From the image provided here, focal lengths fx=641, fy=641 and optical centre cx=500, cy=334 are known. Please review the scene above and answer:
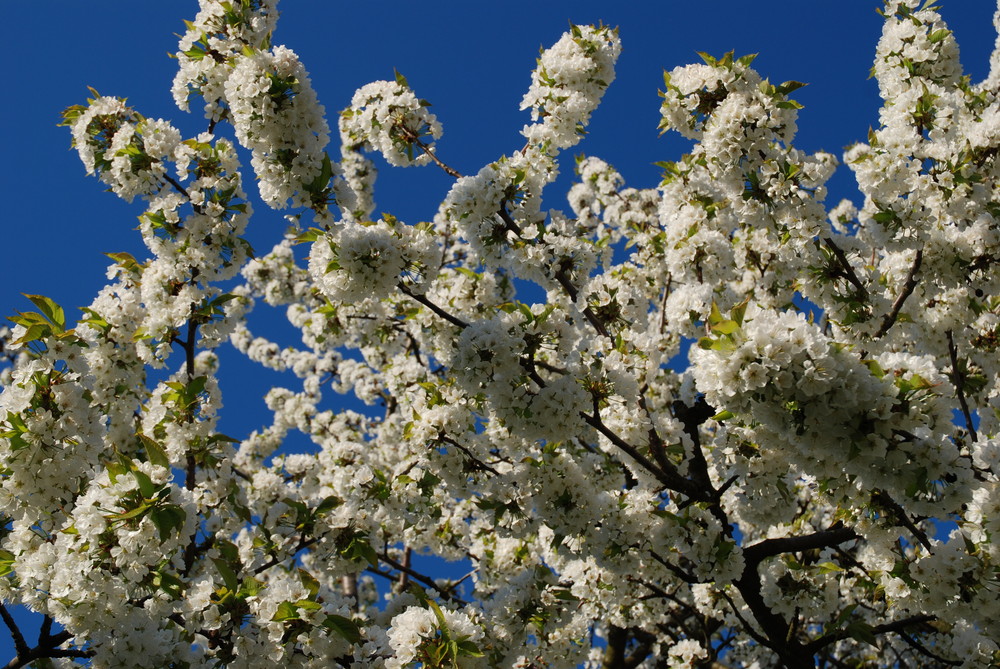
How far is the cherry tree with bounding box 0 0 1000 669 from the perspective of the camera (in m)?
3.39

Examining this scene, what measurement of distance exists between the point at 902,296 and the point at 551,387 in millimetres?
3117

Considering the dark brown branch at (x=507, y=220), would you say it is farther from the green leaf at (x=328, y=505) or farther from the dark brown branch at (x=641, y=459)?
the green leaf at (x=328, y=505)

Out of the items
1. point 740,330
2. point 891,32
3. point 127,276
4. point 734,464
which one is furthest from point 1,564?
point 891,32

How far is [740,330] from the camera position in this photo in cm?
296

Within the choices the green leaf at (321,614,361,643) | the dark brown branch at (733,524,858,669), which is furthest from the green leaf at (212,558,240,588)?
the dark brown branch at (733,524,858,669)

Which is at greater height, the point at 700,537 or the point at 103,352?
the point at 103,352

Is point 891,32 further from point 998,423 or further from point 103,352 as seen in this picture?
point 103,352

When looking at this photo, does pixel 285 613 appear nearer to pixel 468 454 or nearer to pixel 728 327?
pixel 468 454

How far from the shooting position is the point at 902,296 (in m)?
5.10

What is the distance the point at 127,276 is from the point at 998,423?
273 inches

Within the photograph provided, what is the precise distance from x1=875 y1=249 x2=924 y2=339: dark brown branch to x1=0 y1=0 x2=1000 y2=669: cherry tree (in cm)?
10

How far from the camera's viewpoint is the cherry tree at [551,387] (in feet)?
11.1

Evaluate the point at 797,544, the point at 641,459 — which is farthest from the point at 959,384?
the point at 641,459

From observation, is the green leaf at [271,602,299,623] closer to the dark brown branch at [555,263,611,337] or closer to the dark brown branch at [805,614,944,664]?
the dark brown branch at [555,263,611,337]
